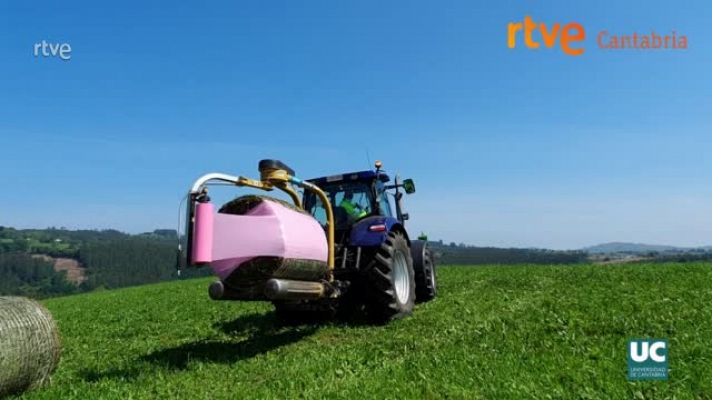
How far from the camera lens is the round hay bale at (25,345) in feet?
18.9

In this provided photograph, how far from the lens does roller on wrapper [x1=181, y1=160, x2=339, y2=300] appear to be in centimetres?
621

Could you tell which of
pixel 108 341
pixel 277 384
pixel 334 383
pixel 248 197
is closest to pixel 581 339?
pixel 334 383

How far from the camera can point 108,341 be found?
1034cm

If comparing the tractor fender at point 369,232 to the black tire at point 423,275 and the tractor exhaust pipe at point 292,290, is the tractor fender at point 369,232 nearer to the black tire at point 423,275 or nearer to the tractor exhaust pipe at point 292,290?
the tractor exhaust pipe at point 292,290

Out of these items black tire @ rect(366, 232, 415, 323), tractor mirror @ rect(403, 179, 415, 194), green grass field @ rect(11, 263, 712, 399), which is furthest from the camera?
tractor mirror @ rect(403, 179, 415, 194)

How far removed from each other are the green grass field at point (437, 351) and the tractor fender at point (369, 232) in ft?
4.83

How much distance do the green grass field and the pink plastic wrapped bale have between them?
117 cm

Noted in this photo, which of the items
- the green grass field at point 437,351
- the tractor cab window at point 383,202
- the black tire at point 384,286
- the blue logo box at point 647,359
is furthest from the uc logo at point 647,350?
the tractor cab window at point 383,202

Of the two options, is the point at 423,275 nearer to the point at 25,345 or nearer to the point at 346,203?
the point at 346,203

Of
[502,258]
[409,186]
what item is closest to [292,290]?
[409,186]

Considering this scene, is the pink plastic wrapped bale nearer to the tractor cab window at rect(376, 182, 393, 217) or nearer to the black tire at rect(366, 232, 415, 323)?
the black tire at rect(366, 232, 415, 323)

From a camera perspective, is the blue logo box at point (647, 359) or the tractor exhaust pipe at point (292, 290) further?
the tractor exhaust pipe at point (292, 290)

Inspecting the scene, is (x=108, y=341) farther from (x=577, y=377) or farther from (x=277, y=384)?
(x=577, y=377)

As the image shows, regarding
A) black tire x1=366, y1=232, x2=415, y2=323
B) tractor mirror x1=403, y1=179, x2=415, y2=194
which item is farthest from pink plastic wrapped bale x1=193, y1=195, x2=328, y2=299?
tractor mirror x1=403, y1=179, x2=415, y2=194
